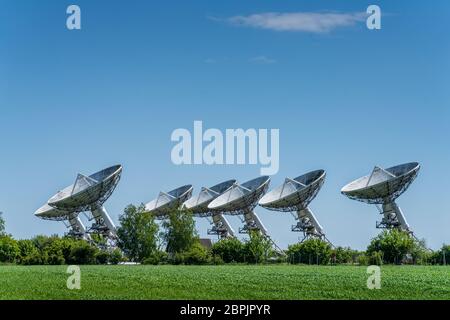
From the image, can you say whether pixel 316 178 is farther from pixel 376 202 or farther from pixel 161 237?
pixel 161 237

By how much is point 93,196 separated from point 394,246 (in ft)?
103

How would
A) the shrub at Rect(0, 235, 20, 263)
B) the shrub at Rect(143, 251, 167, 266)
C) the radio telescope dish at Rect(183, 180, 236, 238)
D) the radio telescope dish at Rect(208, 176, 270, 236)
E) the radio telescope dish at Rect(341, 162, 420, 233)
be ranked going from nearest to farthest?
the radio telescope dish at Rect(341, 162, 420, 233)
the shrub at Rect(143, 251, 167, 266)
the radio telescope dish at Rect(208, 176, 270, 236)
the shrub at Rect(0, 235, 20, 263)
the radio telescope dish at Rect(183, 180, 236, 238)

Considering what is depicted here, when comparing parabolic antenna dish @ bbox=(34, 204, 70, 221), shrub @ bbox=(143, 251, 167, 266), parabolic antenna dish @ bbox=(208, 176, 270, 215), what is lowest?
shrub @ bbox=(143, 251, 167, 266)

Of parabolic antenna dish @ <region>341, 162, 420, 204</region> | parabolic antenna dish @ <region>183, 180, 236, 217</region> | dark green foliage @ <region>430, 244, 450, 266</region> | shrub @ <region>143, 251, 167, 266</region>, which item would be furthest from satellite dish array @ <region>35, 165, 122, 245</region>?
dark green foliage @ <region>430, 244, 450, 266</region>

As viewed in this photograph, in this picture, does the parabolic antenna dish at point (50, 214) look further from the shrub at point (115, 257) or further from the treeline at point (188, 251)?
the shrub at point (115, 257)

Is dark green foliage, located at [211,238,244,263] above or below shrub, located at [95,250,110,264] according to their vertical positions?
above

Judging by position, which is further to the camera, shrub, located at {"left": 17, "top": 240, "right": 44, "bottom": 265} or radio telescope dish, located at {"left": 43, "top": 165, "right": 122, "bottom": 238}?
shrub, located at {"left": 17, "top": 240, "right": 44, "bottom": 265}

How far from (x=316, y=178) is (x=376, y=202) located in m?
6.52

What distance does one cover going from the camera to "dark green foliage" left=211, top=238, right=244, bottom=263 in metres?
91.1

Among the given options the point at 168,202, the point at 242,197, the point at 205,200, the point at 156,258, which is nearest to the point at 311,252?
the point at 242,197

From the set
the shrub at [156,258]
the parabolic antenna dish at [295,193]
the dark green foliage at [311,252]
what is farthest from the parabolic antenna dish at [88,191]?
the dark green foliage at [311,252]

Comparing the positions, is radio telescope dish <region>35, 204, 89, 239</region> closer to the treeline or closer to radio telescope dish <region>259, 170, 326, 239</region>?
the treeline

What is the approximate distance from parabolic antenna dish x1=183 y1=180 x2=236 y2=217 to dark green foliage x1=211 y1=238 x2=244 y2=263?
11.7m
